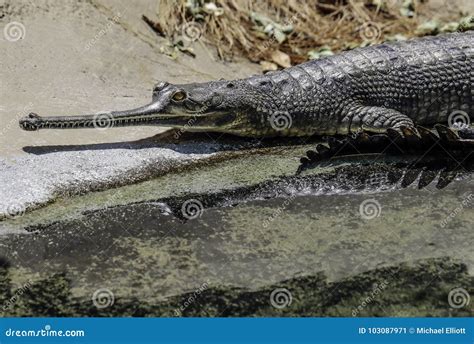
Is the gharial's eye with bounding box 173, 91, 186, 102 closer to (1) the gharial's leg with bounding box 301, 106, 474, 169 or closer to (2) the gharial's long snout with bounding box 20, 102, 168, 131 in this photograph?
(2) the gharial's long snout with bounding box 20, 102, 168, 131

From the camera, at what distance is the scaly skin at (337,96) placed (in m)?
6.50

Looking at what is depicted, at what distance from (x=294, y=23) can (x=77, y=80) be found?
9.08ft

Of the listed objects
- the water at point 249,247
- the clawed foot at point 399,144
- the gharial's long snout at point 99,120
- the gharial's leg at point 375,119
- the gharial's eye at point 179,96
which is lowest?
the water at point 249,247

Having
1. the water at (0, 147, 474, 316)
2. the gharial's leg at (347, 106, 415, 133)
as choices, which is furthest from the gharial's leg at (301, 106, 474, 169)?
the gharial's leg at (347, 106, 415, 133)

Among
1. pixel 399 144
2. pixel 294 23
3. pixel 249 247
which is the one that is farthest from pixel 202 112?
pixel 294 23

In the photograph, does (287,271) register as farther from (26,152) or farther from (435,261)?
(26,152)

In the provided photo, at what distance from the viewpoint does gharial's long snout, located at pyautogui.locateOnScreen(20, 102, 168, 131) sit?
20.3ft

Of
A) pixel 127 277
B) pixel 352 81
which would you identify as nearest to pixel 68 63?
pixel 352 81

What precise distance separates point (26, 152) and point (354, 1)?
15.9 ft

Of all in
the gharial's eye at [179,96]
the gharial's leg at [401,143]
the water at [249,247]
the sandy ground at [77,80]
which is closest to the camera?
the water at [249,247]

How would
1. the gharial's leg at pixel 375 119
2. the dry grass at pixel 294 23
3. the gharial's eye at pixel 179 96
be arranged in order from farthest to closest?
the dry grass at pixel 294 23
the gharial's leg at pixel 375 119
the gharial's eye at pixel 179 96

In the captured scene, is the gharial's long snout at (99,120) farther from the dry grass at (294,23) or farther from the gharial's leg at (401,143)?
the dry grass at (294,23)

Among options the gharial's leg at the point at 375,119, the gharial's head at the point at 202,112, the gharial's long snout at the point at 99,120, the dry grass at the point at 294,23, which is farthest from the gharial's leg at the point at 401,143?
the dry grass at the point at 294,23

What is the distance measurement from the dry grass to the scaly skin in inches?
66.4
